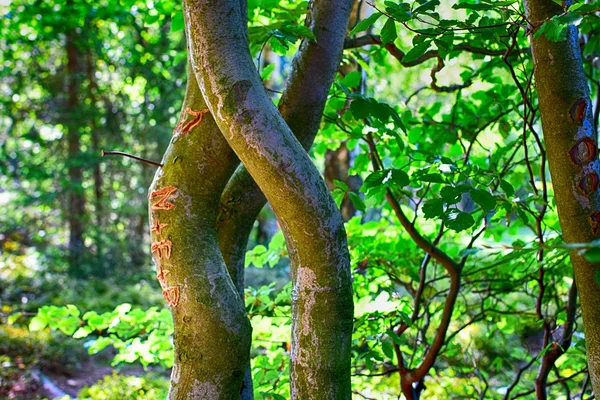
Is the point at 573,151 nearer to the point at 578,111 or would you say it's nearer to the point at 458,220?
the point at 578,111

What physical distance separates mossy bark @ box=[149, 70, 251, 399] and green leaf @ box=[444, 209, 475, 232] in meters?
0.59

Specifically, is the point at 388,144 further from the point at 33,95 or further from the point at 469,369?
the point at 33,95

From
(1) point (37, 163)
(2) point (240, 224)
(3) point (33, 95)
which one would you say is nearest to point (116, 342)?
(2) point (240, 224)

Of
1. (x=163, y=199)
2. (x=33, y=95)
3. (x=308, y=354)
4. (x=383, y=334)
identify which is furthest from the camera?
(x=33, y=95)

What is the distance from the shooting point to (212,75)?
3.80 ft

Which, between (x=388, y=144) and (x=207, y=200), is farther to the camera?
(x=388, y=144)

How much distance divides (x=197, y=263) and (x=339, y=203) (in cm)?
73

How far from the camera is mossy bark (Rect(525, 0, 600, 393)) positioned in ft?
3.84

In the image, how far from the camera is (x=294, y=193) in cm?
108

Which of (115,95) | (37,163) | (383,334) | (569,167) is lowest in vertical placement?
(383,334)

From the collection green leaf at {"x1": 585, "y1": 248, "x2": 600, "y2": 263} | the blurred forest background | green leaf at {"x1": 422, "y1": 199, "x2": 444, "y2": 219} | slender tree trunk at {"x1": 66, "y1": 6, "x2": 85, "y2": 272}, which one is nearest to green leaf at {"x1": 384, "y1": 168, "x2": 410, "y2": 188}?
the blurred forest background

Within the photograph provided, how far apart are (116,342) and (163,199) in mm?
1385

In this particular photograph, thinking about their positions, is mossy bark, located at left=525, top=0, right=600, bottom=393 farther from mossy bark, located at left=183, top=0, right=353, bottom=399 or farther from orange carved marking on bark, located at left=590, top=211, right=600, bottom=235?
mossy bark, located at left=183, top=0, right=353, bottom=399

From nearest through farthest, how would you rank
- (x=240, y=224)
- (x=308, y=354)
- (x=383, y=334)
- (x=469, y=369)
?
1. (x=308, y=354)
2. (x=240, y=224)
3. (x=383, y=334)
4. (x=469, y=369)
